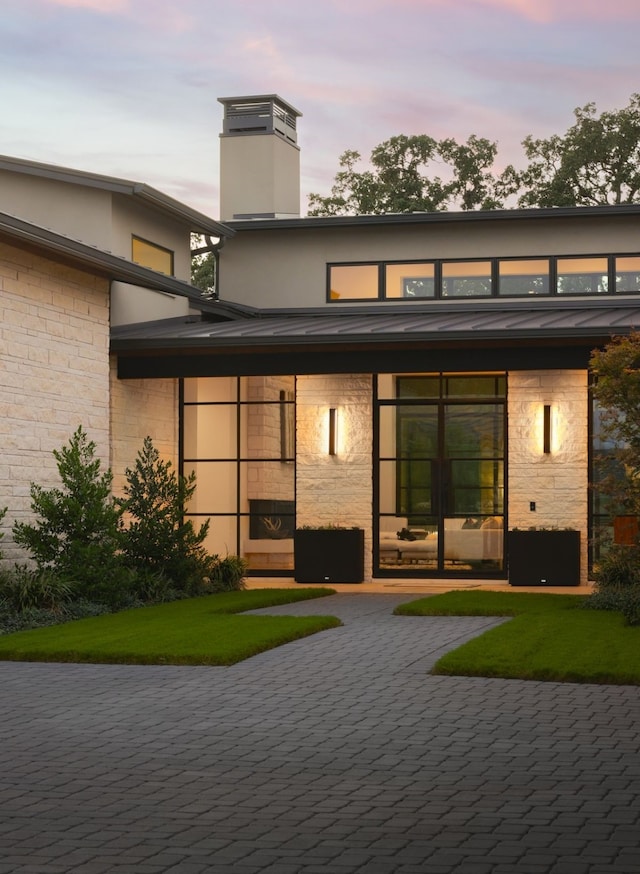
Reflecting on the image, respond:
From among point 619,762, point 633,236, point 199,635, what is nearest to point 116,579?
point 199,635

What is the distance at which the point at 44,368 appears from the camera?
17.4 meters

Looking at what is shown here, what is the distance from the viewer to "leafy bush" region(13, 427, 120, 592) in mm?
16109

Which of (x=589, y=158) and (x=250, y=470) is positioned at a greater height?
(x=589, y=158)

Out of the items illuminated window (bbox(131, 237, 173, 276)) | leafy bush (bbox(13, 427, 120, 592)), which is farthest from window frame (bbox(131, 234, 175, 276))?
leafy bush (bbox(13, 427, 120, 592))

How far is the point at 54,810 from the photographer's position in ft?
22.5

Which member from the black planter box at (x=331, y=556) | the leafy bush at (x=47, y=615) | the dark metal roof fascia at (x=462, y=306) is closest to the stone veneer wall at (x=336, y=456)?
the black planter box at (x=331, y=556)

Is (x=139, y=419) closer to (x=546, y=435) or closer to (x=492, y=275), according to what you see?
(x=546, y=435)

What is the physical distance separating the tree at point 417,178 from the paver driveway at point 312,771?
36010 millimetres

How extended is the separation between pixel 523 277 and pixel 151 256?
6956 mm

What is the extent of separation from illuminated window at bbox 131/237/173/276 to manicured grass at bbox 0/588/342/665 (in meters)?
7.28

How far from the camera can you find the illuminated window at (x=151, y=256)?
71.4 ft

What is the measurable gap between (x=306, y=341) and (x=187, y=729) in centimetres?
1071

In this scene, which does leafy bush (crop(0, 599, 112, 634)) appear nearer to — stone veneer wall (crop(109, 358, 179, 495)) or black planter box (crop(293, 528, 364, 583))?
stone veneer wall (crop(109, 358, 179, 495))

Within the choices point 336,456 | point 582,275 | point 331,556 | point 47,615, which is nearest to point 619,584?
point 331,556
